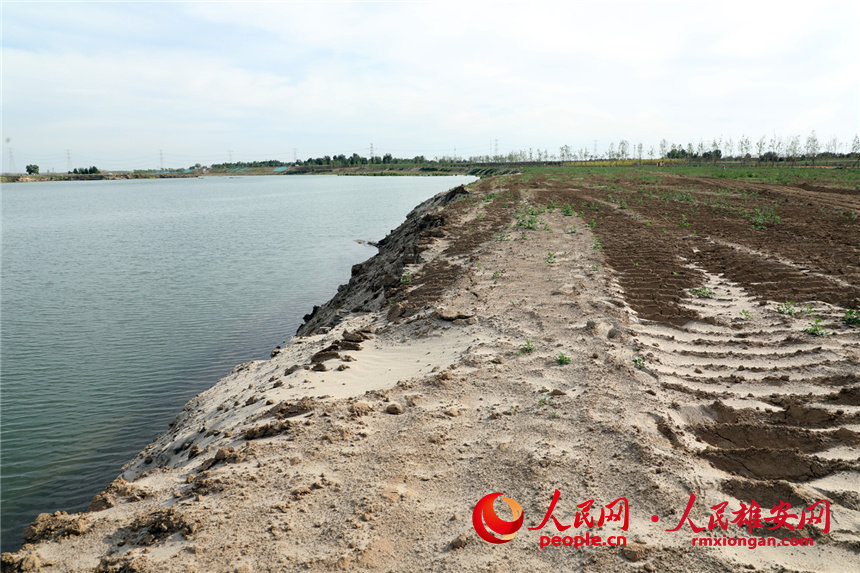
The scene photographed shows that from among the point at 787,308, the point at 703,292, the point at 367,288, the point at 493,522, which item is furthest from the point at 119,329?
the point at 787,308

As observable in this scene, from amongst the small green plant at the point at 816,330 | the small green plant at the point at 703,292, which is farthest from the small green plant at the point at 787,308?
the small green plant at the point at 703,292

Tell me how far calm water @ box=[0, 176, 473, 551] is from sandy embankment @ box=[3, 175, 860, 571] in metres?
1.59

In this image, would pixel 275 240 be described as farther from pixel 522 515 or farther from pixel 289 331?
pixel 522 515

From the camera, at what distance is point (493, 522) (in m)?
4.75

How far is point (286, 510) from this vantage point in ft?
A: 16.3

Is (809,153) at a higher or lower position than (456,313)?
higher

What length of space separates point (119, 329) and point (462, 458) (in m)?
14.4

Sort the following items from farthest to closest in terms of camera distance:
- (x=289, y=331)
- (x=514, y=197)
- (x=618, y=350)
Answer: (x=514, y=197) < (x=289, y=331) < (x=618, y=350)

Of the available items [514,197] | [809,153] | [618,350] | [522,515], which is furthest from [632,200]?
[809,153]

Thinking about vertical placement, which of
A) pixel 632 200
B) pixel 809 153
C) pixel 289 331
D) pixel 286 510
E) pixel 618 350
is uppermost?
pixel 809 153

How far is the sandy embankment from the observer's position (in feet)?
14.5

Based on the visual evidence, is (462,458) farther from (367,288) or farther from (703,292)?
(367,288)

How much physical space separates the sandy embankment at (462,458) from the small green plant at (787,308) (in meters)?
0.35

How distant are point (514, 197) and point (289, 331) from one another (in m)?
22.0
